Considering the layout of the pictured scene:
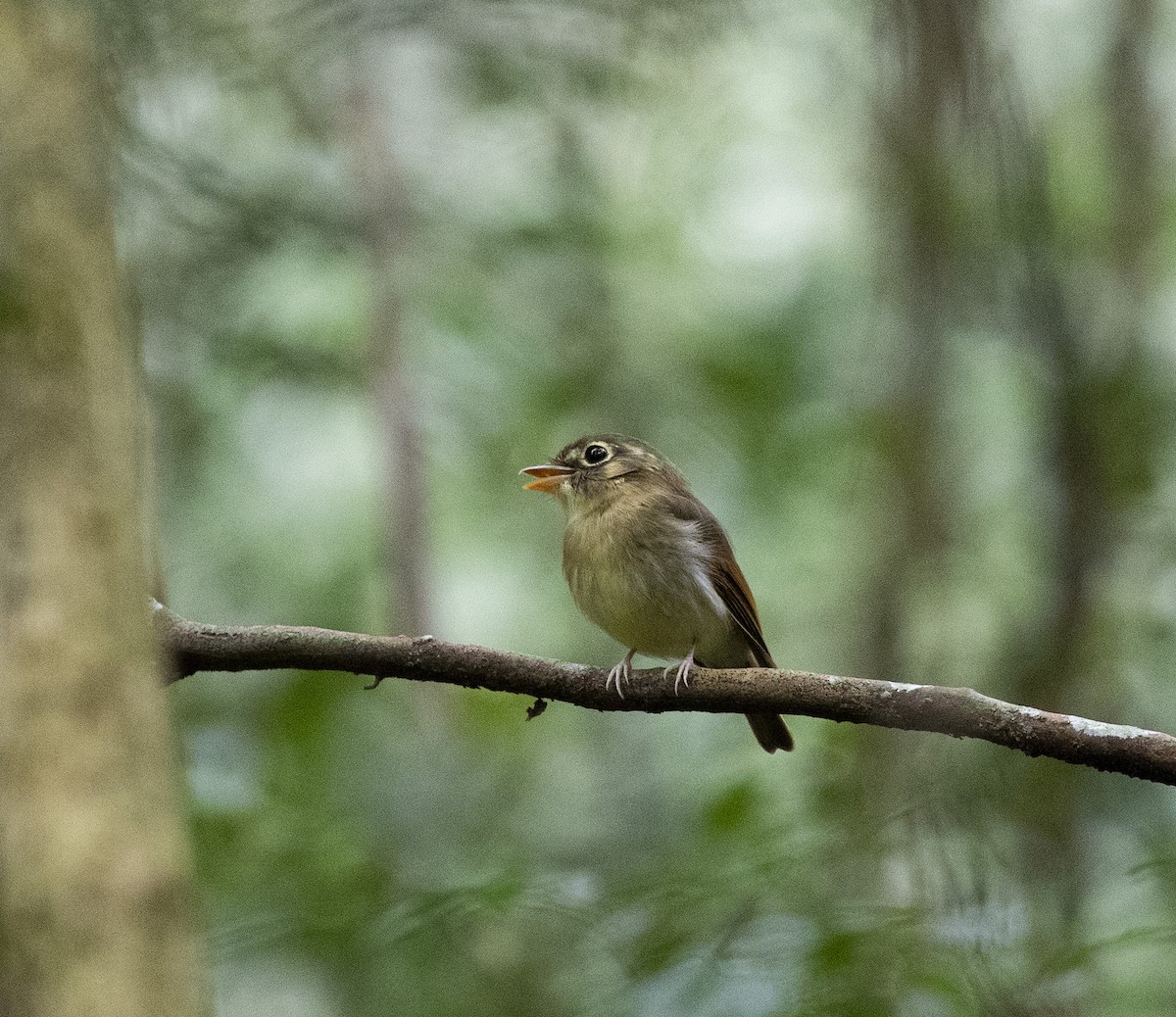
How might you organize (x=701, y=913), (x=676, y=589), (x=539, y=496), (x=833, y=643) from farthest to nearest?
1. (x=539, y=496)
2. (x=833, y=643)
3. (x=676, y=589)
4. (x=701, y=913)

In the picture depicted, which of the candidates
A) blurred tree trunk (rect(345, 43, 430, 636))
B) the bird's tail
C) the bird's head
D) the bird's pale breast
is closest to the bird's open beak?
the bird's head

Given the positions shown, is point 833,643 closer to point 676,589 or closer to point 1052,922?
point 676,589

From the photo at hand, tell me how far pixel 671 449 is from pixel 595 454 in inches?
A: 108

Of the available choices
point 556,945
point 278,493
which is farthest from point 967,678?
point 278,493

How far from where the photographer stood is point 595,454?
17.6 feet

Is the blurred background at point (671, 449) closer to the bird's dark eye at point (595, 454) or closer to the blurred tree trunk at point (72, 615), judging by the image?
the blurred tree trunk at point (72, 615)

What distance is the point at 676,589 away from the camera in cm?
480

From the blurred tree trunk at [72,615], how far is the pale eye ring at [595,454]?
3336 millimetres

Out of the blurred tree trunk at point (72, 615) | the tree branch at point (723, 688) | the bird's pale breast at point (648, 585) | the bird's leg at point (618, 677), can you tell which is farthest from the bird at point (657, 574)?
the blurred tree trunk at point (72, 615)

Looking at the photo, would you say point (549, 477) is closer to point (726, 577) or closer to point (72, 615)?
point (726, 577)

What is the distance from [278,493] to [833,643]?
3.36 meters

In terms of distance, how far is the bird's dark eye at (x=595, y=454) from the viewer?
17.5 feet

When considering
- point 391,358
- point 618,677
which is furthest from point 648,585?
point 391,358

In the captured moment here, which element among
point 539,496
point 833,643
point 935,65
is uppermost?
point 935,65
